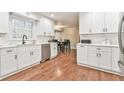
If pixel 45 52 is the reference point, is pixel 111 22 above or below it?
above

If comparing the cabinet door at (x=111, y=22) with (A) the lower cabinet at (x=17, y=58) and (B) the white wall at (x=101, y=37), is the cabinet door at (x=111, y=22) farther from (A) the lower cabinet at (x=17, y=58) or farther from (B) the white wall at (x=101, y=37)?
(A) the lower cabinet at (x=17, y=58)

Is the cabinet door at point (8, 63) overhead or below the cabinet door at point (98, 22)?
below

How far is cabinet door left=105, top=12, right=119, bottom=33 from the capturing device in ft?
10.1

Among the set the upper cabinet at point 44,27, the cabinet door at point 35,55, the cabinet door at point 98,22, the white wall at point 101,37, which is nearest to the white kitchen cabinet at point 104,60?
the white wall at point 101,37

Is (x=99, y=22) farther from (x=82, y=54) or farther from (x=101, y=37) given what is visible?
(x=82, y=54)

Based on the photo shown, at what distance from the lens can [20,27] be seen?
4.02 metres

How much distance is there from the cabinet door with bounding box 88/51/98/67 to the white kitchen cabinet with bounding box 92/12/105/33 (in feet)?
2.59

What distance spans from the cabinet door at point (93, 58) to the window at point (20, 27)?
259 cm

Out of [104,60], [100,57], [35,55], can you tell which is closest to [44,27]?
[35,55]

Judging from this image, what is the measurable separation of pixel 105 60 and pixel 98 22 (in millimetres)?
1315

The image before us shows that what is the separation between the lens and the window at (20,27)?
3607 mm

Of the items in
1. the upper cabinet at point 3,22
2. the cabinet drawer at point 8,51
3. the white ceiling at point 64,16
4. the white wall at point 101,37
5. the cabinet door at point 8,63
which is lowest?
the cabinet door at point 8,63
